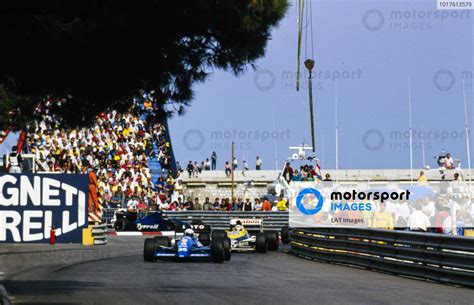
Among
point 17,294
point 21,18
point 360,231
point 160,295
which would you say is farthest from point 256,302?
point 360,231

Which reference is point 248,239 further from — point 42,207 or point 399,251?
point 399,251

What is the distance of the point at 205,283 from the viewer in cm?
1520

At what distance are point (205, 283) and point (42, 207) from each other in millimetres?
14213

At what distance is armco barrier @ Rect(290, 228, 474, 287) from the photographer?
607 inches

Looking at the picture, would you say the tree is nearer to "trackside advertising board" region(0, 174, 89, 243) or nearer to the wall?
"trackside advertising board" region(0, 174, 89, 243)

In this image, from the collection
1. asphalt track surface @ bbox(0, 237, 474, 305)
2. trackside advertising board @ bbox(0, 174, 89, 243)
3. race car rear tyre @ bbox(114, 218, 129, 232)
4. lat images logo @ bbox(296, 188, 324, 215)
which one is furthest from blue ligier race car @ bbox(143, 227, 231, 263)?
race car rear tyre @ bbox(114, 218, 129, 232)

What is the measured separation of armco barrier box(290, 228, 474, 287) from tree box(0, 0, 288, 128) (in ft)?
18.6

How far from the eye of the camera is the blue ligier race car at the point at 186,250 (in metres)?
20.6

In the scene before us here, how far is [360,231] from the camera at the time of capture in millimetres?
19750

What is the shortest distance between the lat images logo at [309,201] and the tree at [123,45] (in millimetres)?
12408

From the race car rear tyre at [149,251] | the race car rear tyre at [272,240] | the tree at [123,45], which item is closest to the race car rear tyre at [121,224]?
the race car rear tyre at [272,240]

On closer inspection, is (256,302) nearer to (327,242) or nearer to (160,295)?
(160,295)

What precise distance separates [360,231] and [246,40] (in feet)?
29.6

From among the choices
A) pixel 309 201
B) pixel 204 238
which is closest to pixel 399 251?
pixel 204 238
